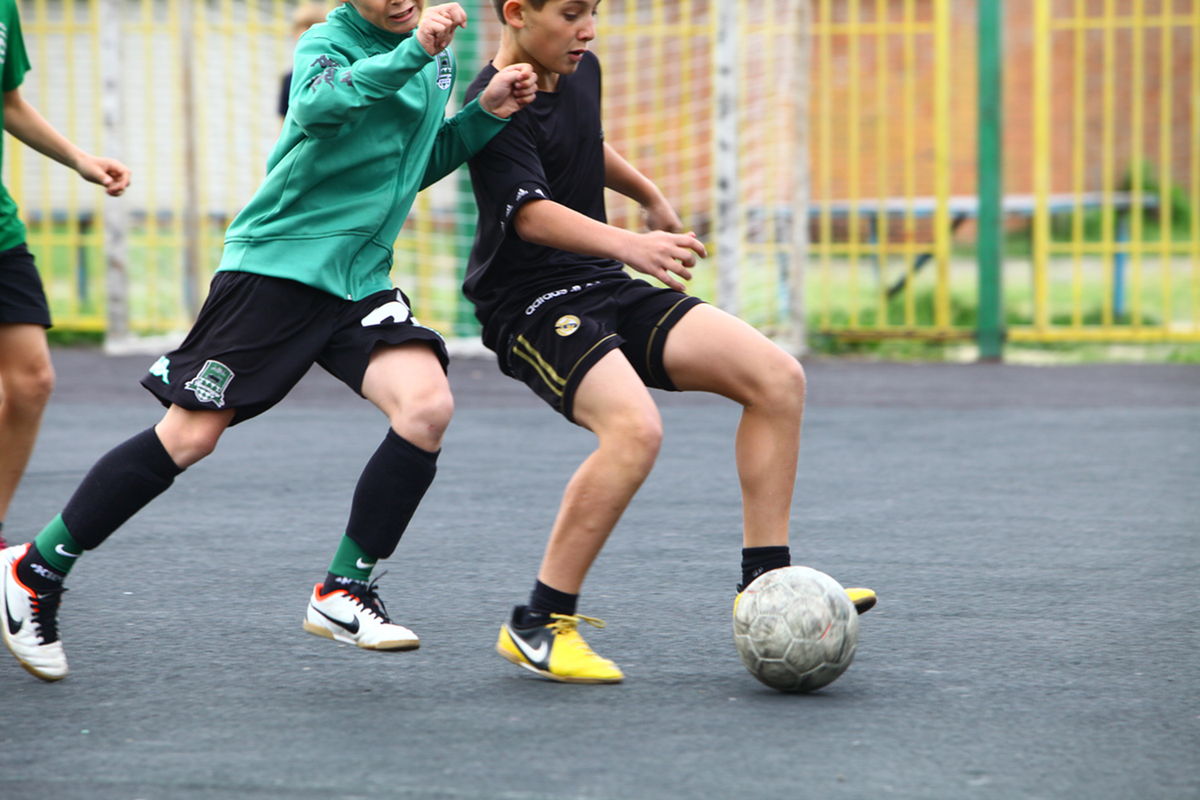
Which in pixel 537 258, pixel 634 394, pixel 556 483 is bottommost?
pixel 556 483

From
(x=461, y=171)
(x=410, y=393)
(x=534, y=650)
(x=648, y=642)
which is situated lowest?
(x=648, y=642)

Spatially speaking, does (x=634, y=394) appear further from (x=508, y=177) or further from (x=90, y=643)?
(x=90, y=643)

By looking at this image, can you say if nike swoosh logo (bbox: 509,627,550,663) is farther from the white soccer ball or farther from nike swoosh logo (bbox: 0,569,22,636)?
nike swoosh logo (bbox: 0,569,22,636)

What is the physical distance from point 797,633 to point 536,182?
3.66 feet

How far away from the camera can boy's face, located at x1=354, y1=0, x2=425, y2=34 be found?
320cm

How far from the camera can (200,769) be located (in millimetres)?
2529

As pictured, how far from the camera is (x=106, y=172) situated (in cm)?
386

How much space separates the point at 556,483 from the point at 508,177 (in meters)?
2.57

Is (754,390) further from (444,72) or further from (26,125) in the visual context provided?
(26,125)

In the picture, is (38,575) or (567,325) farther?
(567,325)

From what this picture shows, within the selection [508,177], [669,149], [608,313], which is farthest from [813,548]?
[669,149]

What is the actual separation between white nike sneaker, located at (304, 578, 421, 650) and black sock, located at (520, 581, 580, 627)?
0.25 metres

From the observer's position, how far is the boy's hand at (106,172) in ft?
12.6

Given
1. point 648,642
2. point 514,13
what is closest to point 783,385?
point 648,642
